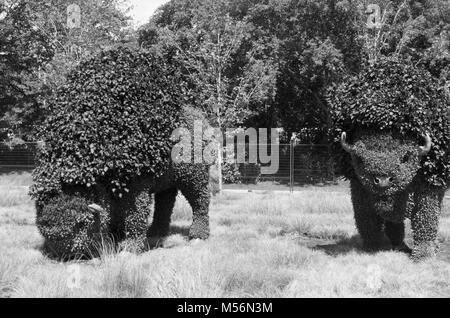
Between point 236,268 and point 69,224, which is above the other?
point 69,224

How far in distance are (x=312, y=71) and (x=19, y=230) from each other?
55.0 feet

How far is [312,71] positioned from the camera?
75.5ft

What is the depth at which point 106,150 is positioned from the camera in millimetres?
6781

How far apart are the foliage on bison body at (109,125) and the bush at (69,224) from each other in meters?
0.23

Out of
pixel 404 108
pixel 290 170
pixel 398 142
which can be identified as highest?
pixel 404 108

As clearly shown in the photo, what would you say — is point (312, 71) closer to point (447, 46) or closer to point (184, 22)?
point (447, 46)

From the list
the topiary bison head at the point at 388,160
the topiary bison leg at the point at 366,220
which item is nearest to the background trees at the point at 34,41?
the topiary bison leg at the point at 366,220

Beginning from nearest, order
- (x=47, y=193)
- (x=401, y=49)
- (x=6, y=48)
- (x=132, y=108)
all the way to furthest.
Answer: (x=47, y=193) → (x=132, y=108) → (x=401, y=49) → (x=6, y=48)

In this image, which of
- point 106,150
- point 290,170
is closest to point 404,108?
point 106,150

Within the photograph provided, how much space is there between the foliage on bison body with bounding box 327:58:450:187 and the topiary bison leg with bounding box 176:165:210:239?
2648mm

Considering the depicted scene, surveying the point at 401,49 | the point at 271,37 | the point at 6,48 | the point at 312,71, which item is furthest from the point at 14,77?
the point at 401,49

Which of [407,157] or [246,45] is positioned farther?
[246,45]

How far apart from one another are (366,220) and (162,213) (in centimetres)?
384

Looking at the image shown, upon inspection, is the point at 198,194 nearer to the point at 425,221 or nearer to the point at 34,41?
the point at 425,221
